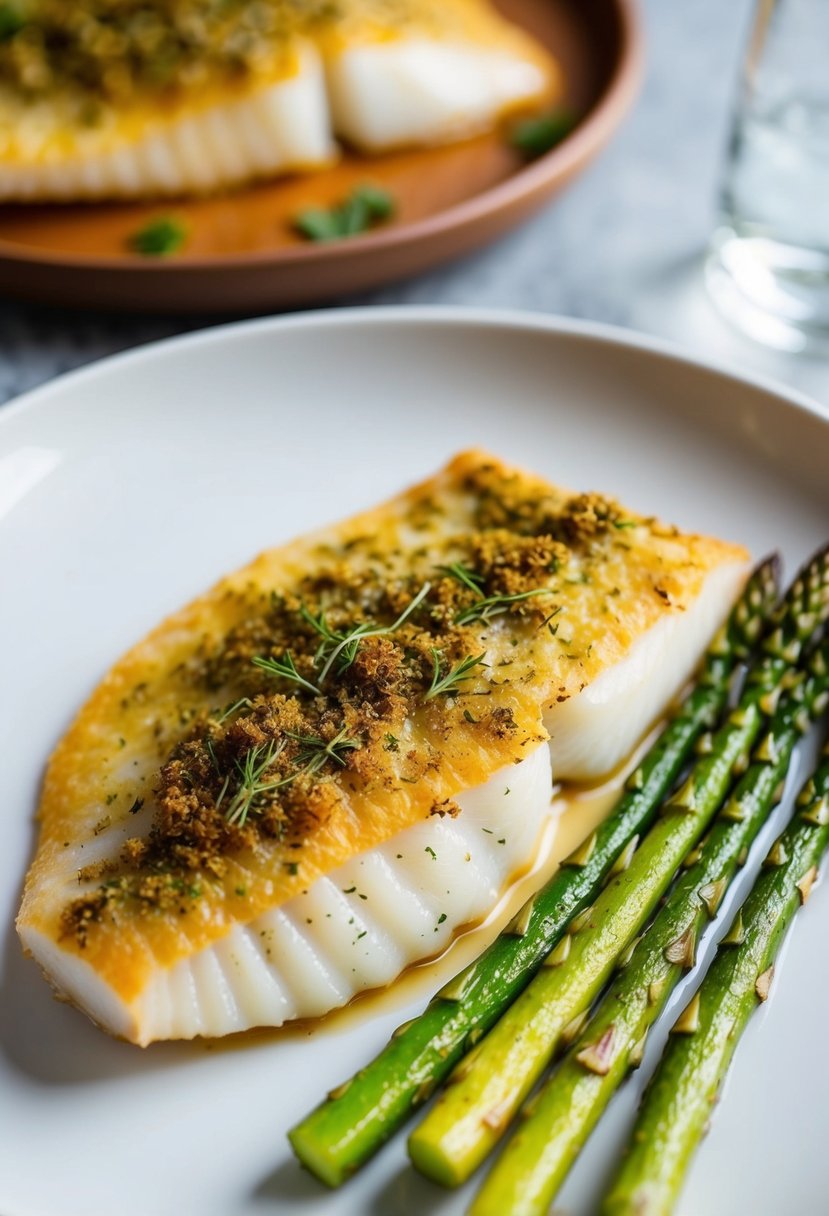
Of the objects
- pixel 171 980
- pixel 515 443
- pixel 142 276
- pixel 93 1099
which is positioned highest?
pixel 142 276

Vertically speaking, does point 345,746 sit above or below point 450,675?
below

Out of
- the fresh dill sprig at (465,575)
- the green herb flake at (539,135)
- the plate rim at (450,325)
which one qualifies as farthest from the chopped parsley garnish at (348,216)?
the fresh dill sprig at (465,575)

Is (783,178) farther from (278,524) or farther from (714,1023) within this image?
(714,1023)

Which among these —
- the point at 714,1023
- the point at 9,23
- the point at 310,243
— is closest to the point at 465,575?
the point at 714,1023

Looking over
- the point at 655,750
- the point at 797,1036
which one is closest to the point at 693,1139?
the point at 797,1036

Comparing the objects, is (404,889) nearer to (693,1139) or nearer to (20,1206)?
(693,1139)

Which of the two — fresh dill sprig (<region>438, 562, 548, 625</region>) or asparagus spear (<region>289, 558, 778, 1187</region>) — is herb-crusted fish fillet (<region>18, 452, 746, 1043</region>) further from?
asparagus spear (<region>289, 558, 778, 1187</region>)

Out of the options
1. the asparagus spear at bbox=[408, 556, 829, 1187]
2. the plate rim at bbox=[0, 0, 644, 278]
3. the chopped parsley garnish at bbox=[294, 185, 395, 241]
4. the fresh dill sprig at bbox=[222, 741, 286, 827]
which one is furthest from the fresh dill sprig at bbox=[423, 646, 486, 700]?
the chopped parsley garnish at bbox=[294, 185, 395, 241]
